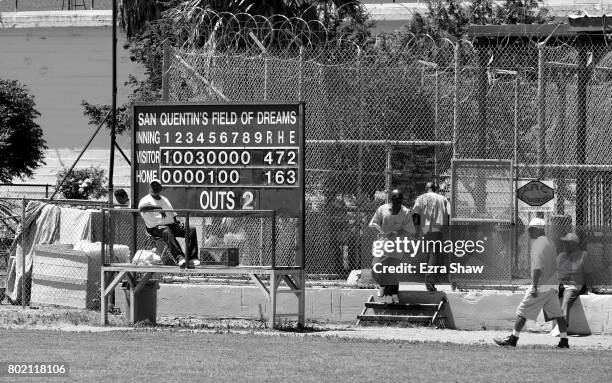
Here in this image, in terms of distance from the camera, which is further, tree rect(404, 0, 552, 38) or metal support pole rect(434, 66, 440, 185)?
tree rect(404, 0, 552, 38)

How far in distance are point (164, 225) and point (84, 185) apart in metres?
15.5

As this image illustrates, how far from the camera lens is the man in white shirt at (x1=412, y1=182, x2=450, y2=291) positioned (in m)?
16.1

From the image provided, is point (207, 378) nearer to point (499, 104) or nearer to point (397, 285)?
point (397, 285)

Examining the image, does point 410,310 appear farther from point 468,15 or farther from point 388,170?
point 468,15

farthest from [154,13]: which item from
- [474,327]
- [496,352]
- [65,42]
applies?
Result: [496,352]

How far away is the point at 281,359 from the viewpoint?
11867mm

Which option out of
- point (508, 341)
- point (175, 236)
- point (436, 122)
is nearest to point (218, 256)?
point (175, 236)

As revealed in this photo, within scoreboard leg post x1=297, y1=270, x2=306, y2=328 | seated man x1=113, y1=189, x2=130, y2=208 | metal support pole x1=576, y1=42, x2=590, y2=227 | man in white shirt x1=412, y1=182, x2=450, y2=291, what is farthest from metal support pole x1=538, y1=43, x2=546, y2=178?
seated man x1=113, y1=189, x2=130, y2=208

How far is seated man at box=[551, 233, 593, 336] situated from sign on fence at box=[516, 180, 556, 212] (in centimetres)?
51

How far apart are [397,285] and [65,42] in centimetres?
2557

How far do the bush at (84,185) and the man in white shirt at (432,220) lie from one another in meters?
16.2

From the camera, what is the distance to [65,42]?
1538 inches

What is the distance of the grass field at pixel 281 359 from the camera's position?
10.7 meters

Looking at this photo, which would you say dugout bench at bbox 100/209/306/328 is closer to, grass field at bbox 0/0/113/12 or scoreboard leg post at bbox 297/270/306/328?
scoreboard leg post at bbox 297/270/306/328
